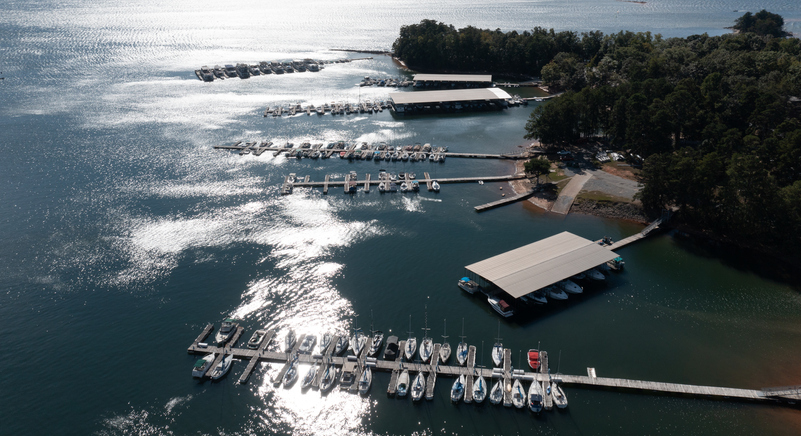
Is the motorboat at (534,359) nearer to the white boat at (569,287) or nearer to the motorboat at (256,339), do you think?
the white boat at (569,287)

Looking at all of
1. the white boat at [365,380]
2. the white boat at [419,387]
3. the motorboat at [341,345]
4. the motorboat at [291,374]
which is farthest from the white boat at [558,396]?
the motorboat at [291,374]

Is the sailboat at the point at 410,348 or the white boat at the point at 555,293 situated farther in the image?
the white boat at the point at 555,293

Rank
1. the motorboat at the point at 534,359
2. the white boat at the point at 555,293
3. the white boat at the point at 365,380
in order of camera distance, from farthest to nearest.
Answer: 1. the white boat at the point at 555,293
2. the motorboat at the point at 534,359
3. the white boat at the point at 365,380

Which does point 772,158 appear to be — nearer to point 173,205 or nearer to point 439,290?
point 439,290

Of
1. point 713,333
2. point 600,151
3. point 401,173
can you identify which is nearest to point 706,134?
point 600,151

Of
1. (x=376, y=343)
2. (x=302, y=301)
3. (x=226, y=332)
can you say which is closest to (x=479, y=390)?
(x=376, y=343)

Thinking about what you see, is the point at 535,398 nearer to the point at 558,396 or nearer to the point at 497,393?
the point at 558,396

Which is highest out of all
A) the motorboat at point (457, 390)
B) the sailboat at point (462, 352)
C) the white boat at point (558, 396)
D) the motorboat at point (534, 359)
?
the sailboat at point (462, 352)
